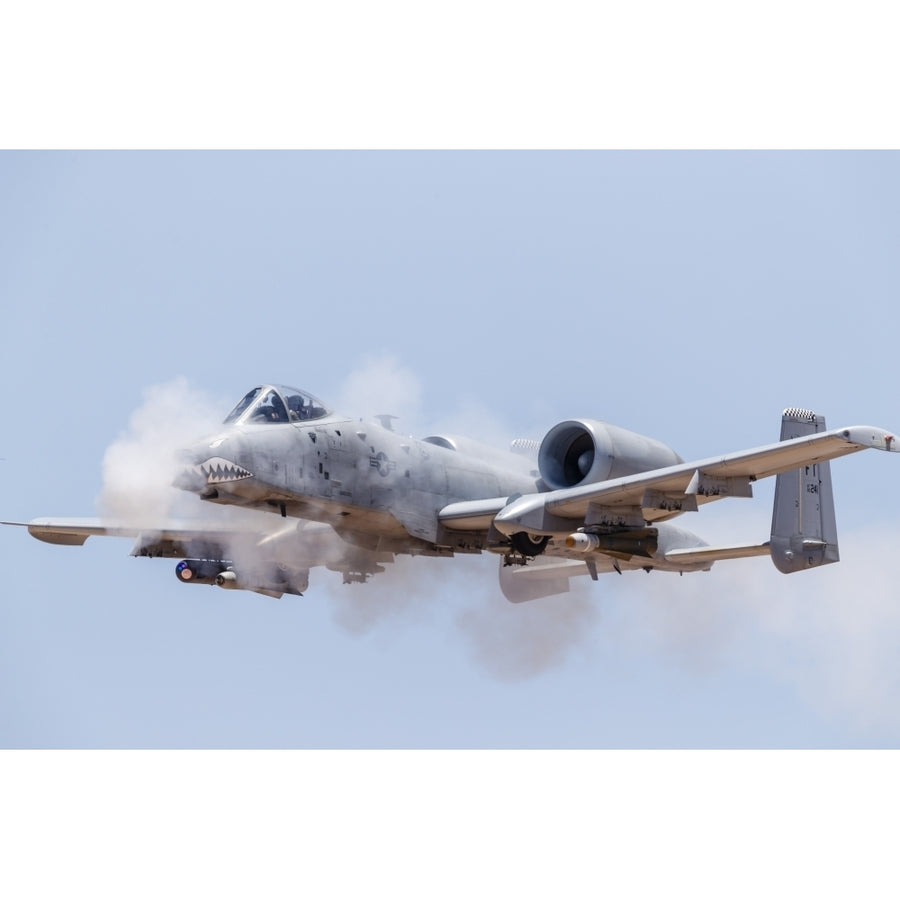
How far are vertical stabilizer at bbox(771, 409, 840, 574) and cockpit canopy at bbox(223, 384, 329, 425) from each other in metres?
8.48

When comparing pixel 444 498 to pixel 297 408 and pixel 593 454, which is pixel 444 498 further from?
pixel 297 408

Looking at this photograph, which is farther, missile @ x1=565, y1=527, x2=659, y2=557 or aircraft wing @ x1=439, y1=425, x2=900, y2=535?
missile @ x1=565, y1=527, x2=659, y2=557

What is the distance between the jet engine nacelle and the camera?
26547 mm

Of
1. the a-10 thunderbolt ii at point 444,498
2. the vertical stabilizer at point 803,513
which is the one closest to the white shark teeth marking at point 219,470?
the a-10 thunderbolt ii at point 444,498

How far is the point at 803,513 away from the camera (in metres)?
28.2

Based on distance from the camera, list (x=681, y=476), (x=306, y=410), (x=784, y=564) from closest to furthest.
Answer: (x=681, y=476) → (x=306, y=410) → (x=784, y=564)

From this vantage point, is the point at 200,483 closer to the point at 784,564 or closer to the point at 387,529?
the point at 387,529

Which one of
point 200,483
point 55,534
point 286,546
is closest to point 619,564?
point 286,546

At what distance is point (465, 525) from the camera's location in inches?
1054

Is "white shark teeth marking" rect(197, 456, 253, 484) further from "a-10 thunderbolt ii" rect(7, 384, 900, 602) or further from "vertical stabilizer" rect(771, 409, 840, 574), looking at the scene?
"vertical stabilizer" rect(771, 409, 840, 574)

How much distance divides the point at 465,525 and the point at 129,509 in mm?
5783

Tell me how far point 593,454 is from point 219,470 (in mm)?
6864

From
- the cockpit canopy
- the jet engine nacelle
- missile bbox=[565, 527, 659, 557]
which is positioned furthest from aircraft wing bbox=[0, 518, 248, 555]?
missile bbox=[565, 527, 659, 557]

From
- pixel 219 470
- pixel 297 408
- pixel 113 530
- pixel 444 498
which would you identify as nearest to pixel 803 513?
pixel 444 498
